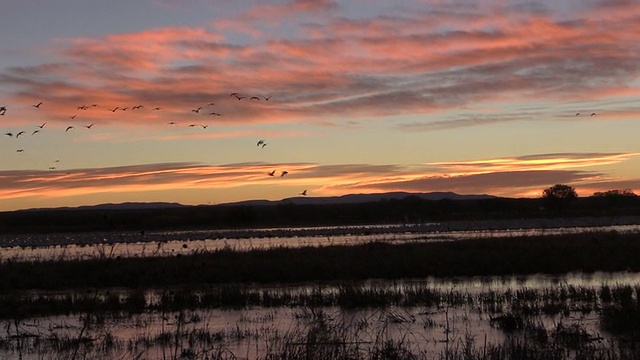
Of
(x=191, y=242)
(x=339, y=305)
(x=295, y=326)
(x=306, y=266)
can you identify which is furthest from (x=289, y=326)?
(x=191, y=242)

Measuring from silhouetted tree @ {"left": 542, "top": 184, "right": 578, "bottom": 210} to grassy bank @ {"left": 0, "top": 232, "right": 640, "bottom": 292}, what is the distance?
104m

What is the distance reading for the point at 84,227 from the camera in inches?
3809

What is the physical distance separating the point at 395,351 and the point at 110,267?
63.5 feet

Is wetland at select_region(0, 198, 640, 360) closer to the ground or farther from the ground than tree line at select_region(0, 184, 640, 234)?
closer to the ground

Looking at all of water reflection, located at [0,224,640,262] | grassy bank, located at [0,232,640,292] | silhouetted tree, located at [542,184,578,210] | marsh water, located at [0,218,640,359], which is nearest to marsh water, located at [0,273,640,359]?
Result: marsh water, located at [0,218,640,359]

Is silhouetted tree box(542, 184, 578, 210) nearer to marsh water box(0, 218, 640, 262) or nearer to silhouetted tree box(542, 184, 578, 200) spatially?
silhouetted tree box(542, 184, 578, 200)

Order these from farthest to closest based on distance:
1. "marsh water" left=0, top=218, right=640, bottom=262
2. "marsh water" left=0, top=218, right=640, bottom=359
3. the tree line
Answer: the tree line, "marsh water" left=0, top=218, right=640, bottom=262, "marsh water" left=0, top=218, right=640, bottom=359

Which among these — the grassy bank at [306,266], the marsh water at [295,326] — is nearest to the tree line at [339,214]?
the grassy bank at [306,266]

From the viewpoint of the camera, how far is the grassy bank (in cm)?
2855

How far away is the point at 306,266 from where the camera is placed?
97.4 ft

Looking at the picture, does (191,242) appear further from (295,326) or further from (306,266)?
(295,326)

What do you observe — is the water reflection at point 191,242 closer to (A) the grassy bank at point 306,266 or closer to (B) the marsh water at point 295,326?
(A) the grassy bank at point 306,266

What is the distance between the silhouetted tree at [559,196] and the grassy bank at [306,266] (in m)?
104

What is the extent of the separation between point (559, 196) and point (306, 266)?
116 m
